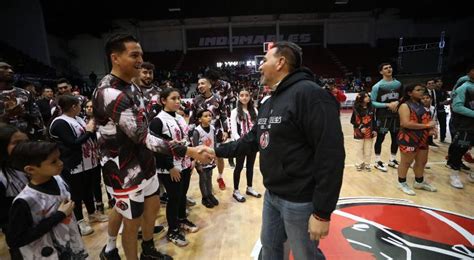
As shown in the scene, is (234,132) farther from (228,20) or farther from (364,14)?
(364,14)

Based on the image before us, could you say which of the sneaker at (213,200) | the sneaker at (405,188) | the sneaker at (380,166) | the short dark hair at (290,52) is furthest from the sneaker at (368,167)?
the short dark hair at (290,52)

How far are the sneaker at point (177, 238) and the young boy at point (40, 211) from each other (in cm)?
113

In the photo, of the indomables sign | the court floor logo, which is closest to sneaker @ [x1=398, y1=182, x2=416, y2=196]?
the court floor logo

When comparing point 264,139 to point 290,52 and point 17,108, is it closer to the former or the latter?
point 290,52

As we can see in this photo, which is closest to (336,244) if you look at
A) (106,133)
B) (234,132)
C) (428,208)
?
(428,208)

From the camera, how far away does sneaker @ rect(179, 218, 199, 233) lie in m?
3.17

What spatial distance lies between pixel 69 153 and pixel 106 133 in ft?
4.68

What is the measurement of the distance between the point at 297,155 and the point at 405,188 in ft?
10.8

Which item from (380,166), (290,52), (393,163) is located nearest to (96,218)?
(290,52)

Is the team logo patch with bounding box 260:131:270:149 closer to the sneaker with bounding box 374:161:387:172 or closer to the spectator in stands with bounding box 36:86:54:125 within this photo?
the sneaker with bounding box 374:161:387:172

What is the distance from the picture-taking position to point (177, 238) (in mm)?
2916

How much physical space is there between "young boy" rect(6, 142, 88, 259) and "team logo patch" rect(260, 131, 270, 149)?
136cm

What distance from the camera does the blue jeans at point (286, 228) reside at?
5.21 feet

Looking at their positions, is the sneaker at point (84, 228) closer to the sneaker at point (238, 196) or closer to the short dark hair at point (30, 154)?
the short dark hair at point (30, 154)
